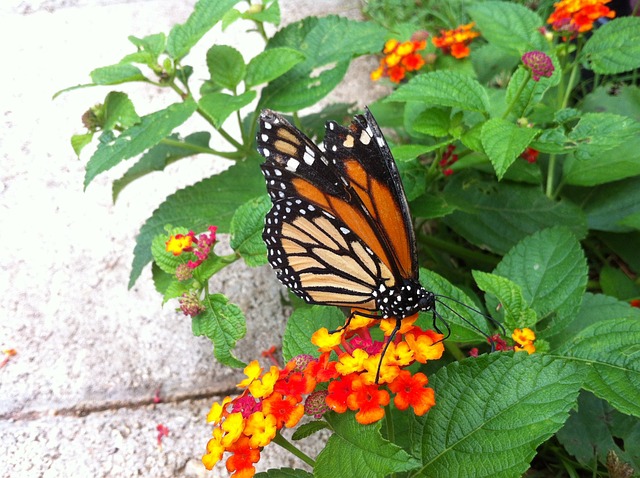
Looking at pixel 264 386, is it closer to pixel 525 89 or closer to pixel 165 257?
pixel 165 257

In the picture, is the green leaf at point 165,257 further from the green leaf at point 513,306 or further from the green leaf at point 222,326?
the green leaf at point 513,306

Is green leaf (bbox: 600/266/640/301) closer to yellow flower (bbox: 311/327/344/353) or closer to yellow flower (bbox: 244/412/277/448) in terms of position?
yellow flower (bbox: 311/327/344/353)

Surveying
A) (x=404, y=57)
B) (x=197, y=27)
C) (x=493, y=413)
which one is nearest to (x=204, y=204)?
(x=197, y=27)

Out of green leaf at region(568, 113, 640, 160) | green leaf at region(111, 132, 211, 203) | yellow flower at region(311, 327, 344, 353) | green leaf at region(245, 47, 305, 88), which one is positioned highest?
green leaf at region(245, 47, 305, 88)

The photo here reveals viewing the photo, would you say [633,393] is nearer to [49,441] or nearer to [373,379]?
[373,379]

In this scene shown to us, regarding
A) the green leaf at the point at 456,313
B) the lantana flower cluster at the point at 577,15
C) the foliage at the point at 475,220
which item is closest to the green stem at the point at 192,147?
the foliage at the point at 475,220

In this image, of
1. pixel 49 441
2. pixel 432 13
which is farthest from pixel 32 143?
pixel 432 13

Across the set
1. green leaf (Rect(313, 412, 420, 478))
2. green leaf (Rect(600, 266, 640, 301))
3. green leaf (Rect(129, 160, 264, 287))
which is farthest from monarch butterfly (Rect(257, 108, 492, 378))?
green leaf (Rect(600, 266, 640, 301))
